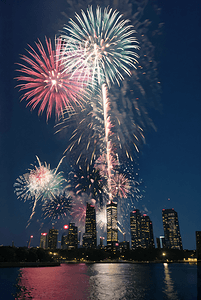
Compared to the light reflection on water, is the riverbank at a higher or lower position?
lower

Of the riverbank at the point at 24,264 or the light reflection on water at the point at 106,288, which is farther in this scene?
the riverbank at the point at 24,264

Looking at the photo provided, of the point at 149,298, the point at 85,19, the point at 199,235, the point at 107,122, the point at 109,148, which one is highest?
the point at 85,19

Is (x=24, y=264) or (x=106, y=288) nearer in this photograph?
(x=106, y=288)

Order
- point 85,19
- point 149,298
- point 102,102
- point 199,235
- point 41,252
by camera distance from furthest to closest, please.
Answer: point 41,252
point 102,102
point 149,298
point 85,19
point 199,235

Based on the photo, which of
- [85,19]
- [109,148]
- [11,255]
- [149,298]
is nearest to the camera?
[85,19]

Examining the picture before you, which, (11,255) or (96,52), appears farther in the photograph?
(11,255)

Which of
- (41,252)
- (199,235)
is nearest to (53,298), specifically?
(199,235)

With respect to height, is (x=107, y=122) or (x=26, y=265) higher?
(x=107, y=122)

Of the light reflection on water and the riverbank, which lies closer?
the light reflection on water

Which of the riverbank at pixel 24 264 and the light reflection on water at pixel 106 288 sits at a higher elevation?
the light reflection on water at pixel 106 288

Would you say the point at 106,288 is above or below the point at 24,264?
above

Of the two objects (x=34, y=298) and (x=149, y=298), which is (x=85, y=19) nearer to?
(x=34, y=298)
